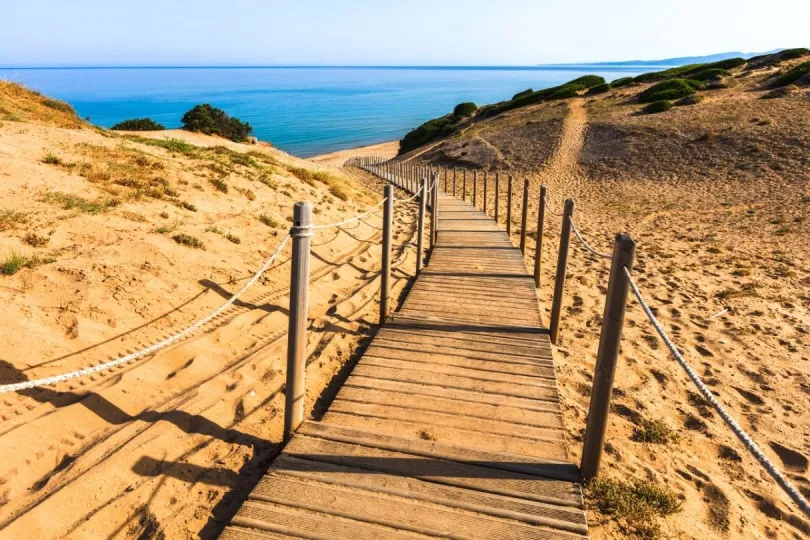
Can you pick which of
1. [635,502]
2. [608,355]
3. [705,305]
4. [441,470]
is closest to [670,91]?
[705,305]

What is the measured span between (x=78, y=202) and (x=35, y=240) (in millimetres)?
1459

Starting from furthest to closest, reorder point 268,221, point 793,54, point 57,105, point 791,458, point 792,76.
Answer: point 793,54
point 792,76
point 57,105
point 268,221
point 791,458

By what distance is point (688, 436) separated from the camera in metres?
3.85

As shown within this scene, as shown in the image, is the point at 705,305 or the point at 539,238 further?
the point at 539,238

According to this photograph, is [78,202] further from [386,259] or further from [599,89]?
[599,89]

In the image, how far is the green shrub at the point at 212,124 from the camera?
1077 inches

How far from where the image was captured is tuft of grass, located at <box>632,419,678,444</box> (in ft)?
12.3

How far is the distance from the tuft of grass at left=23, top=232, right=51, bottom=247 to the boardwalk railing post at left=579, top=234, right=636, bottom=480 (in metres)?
5.57

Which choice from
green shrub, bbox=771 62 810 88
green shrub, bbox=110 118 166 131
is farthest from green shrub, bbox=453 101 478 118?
green shrub, bbox=110 118 166 131

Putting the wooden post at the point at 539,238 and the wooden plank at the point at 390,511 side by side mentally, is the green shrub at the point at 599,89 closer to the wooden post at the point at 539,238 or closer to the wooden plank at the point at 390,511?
the wooden post at the point at 539,238

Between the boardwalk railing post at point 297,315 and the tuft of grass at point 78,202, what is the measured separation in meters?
4.61

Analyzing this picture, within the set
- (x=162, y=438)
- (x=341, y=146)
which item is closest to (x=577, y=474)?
(x=162, y=438)

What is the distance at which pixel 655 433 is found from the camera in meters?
3.77

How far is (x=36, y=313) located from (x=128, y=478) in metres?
2.11
